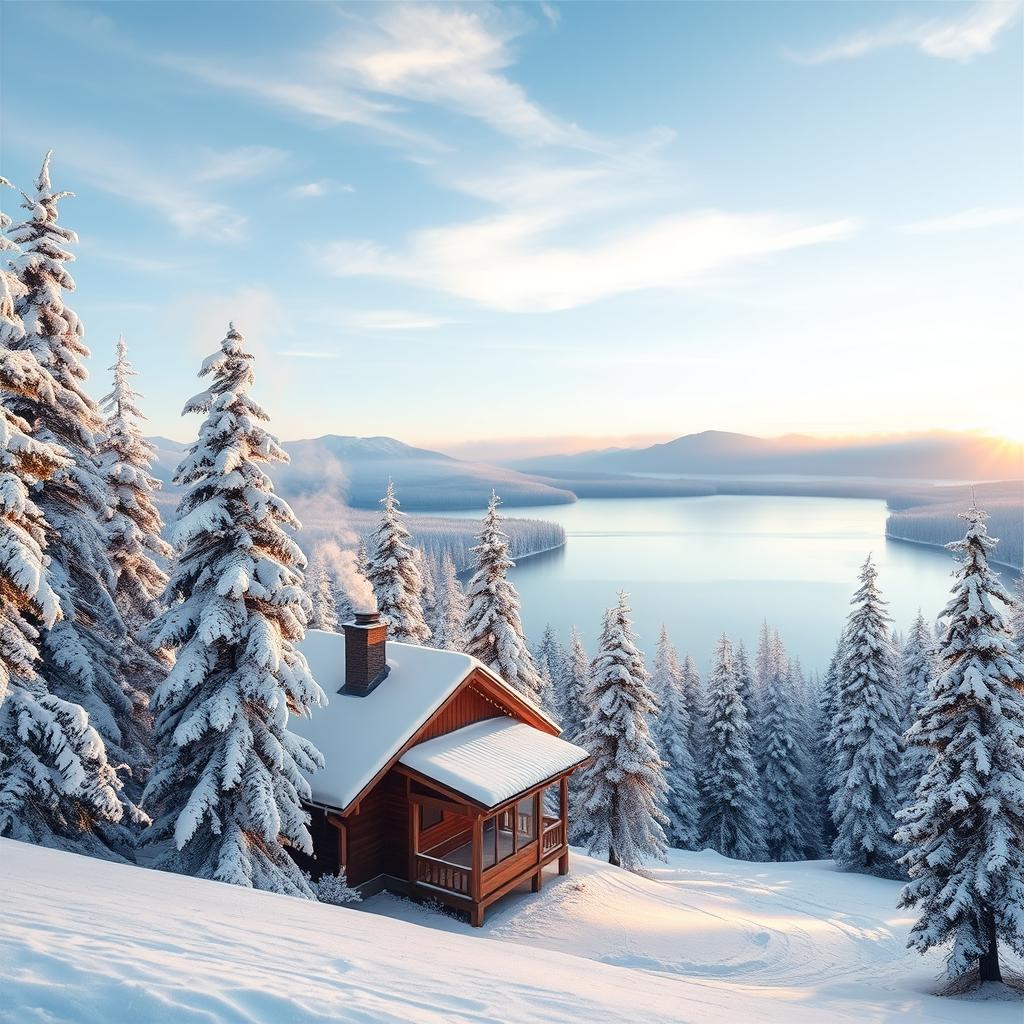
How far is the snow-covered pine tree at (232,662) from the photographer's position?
12.0 meters

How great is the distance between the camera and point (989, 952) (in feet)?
46.0

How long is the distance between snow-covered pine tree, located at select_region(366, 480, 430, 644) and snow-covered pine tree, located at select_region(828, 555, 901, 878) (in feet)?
63.3

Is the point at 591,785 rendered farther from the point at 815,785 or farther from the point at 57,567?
the point at 815,785

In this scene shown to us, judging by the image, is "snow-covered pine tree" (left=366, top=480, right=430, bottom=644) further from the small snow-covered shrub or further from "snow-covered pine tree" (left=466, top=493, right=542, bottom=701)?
the small snow-covered shrub

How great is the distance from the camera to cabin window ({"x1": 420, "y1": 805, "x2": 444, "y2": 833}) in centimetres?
1692

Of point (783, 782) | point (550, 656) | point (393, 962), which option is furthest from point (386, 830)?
point (550, 656)

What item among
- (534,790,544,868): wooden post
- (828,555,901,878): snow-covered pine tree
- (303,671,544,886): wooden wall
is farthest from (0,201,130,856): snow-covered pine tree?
(828,555,901,878): snow-covered pine tree

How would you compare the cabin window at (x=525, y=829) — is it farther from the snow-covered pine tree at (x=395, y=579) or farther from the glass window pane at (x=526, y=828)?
the snow-covered pine tree at (x=395, y=579)

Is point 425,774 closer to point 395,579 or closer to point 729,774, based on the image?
point 395,579

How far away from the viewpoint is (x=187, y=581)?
1311 cm

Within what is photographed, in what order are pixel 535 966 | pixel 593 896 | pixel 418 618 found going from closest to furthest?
pixel 535 966 < pixel 593 896 < pixel 418 618

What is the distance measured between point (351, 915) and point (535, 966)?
10.2 feet

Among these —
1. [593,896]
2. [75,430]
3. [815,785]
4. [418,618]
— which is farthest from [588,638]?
[75,430]

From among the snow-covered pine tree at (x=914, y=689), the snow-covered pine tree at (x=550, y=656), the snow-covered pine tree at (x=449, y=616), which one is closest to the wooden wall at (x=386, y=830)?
the snow-covered pine tree at (x=914, y=689)
